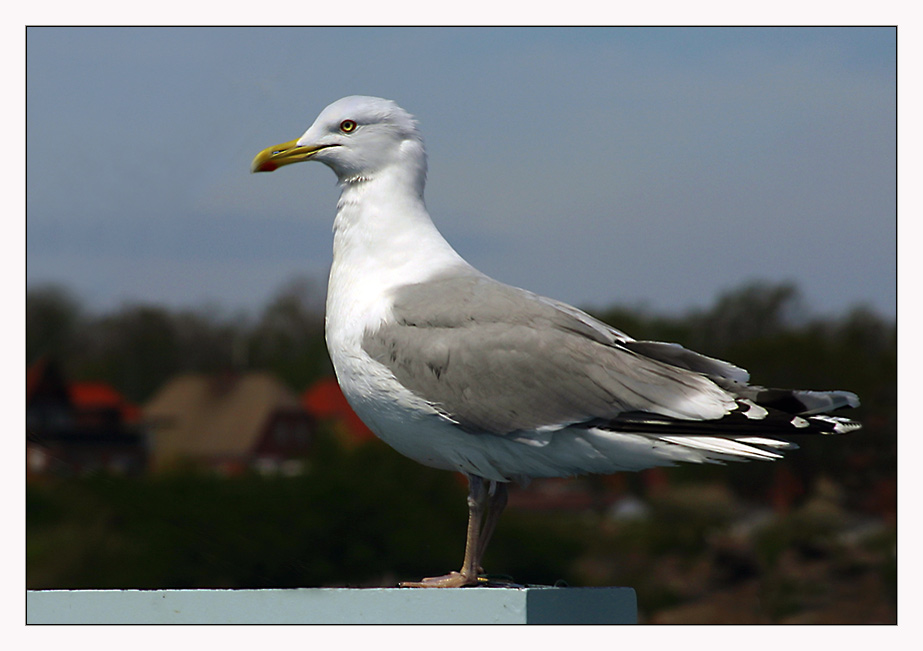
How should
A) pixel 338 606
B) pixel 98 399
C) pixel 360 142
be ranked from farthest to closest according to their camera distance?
pixel 98 399 < pixel 360 142 < pixel 338 606

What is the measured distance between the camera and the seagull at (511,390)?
3.29m

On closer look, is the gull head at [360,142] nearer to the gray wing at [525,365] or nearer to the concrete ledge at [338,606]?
the gray wing at [525,365]

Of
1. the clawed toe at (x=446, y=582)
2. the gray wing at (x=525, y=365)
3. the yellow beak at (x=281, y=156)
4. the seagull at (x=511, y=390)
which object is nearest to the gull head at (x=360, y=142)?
the yellow beak at (x=281, y=156)

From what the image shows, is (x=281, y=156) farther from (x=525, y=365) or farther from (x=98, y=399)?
(x=98, y=399)

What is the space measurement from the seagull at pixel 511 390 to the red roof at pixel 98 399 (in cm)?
1437

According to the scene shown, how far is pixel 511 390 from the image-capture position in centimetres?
340

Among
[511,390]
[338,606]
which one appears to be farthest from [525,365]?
[338,606]

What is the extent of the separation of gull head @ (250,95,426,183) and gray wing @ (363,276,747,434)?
555 millimetres

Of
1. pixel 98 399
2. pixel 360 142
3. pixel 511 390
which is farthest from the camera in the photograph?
pixel 98 399

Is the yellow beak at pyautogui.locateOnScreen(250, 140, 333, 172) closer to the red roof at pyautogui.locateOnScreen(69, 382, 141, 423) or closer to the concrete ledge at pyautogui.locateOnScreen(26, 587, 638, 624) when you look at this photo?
the concrete ledge at pyautogui.locateOnScreen(26, 587, 638, 624)

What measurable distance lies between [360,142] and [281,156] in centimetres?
30

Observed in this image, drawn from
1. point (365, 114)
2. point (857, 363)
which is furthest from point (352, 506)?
point (365, 114)

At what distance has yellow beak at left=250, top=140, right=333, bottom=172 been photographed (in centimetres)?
397

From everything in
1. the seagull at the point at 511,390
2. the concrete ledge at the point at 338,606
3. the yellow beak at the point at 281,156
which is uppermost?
the yellow beak at the point at 281,156
